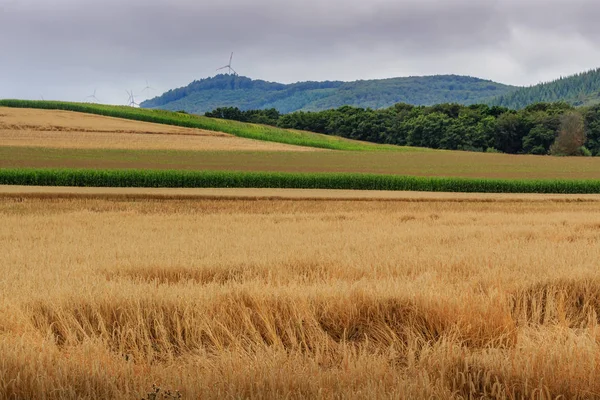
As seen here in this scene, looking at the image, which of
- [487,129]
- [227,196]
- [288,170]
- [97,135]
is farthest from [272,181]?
[487,129]

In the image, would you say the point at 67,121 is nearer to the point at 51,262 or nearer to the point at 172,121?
the point at 172,121

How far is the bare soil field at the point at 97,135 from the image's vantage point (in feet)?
174

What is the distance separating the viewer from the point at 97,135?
58.3m

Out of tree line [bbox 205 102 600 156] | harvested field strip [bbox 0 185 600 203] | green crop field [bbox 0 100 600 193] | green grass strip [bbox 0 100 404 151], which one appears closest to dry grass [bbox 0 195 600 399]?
harvested field strip [bbox 0 185 600 203]

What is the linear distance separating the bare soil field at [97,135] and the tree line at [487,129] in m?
43.4

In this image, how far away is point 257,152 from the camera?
5491 centimetres

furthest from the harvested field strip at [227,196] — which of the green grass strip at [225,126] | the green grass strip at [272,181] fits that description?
the green grass strip at [225,126]

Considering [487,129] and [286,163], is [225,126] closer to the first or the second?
[286,163]

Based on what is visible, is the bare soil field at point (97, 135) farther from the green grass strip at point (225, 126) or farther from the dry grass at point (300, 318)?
the dry grass at point (300, 318)

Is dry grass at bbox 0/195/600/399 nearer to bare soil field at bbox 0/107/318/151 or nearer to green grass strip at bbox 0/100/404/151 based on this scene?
bare soil field at bbox 0/107/318/151

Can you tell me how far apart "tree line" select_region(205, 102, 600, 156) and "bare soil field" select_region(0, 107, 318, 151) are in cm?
4336

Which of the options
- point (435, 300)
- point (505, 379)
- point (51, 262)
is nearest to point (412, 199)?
point (51, 262)

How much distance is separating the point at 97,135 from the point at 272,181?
27.7m

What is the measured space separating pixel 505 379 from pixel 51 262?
7782mm
